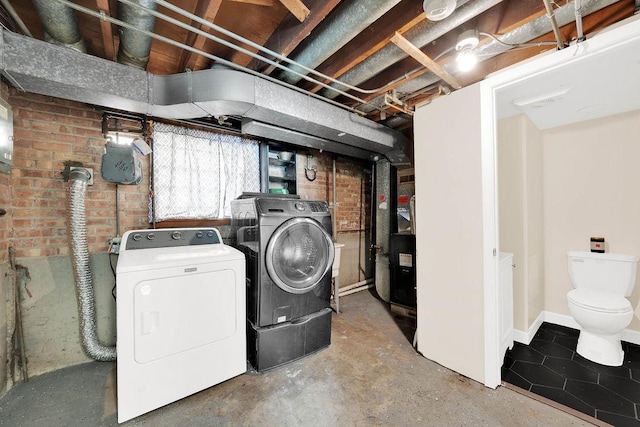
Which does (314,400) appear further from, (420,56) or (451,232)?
(420,56)

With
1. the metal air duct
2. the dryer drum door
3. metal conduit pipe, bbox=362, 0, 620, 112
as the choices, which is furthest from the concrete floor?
metal conduit pipe, bbox=362, 0, 620, 112

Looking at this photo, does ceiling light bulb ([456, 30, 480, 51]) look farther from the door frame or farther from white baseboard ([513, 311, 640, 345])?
white baseboard ([513, 311, 640, 345])

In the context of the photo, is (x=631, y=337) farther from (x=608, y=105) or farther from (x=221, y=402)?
(x=221, y=402)

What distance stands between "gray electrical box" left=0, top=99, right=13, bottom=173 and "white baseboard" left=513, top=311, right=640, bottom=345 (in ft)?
14.3

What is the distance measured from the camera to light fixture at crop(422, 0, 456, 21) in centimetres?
122

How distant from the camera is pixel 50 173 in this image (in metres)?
2.01

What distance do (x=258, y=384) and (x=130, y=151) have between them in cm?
218

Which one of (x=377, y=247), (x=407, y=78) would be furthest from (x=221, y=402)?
(x=407, y=78)

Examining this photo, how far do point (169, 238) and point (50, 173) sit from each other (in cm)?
103

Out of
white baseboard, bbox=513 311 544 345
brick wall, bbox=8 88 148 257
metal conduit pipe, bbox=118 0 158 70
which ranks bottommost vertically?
white baseboard, bbox=513 311 544 345

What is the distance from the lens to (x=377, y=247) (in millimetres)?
3650

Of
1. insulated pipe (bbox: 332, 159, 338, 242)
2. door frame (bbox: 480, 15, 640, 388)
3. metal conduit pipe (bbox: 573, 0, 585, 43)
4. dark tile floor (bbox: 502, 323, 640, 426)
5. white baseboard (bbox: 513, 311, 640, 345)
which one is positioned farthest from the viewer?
insulated pipe (bbox: 332, 159, 338, 242)

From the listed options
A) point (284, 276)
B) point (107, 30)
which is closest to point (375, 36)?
point (107, 30)

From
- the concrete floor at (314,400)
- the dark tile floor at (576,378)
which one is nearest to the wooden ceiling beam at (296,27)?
the concrete floor at (314,400)
